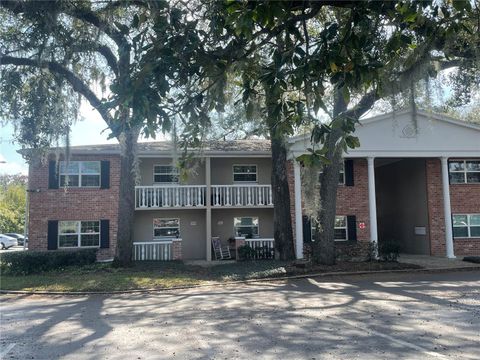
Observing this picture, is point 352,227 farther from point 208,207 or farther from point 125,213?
point 125,213

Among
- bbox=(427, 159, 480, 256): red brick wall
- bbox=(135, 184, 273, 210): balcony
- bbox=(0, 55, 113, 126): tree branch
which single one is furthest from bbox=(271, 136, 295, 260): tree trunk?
bbox=(427, 159, 480, 256): red brick wall

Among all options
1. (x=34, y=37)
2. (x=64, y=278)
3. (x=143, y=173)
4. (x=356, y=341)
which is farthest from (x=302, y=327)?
Result: (x=143, y=173)

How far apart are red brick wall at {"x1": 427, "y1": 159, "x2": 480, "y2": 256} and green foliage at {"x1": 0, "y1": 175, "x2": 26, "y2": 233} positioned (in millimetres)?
36564

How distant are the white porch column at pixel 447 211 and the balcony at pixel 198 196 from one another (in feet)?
24.2

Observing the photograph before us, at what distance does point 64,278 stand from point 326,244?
27.2 ft

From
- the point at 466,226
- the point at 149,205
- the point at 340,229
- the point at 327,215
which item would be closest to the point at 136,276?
the point at 149,205

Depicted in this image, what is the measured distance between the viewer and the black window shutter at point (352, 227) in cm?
2016

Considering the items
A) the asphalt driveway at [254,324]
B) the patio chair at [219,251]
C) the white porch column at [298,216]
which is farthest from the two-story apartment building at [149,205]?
the asphalt driveway at [254,324]

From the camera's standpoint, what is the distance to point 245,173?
2097 cm

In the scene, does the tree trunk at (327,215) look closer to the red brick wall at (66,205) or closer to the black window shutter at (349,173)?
the black window shutter at (349,173)

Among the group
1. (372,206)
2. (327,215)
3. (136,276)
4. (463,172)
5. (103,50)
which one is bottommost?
(136,276)

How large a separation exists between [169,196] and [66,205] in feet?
A: 13.9

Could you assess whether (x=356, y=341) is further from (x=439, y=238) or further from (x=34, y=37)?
(x=439, y=238)

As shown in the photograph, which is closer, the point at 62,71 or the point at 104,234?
the point at 62,71
